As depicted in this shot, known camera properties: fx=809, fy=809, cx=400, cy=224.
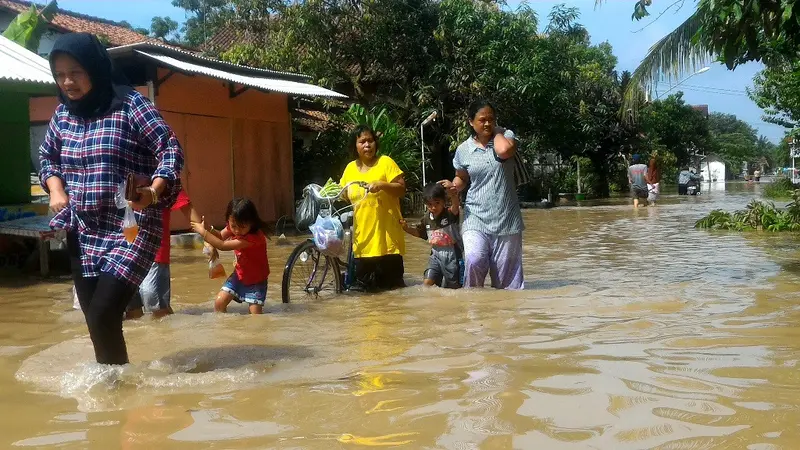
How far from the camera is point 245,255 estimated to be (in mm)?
5926

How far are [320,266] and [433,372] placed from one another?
2.95 meters

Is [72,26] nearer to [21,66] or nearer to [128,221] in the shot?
[21,66]

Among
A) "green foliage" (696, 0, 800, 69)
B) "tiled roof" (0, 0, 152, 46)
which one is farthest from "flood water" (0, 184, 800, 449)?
"tiled roof" (0, 0, 152, 46)

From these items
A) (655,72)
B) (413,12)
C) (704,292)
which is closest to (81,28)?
(413,12)

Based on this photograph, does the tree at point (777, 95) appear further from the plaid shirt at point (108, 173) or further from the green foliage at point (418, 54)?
the plaid shirt at point (108, 173)

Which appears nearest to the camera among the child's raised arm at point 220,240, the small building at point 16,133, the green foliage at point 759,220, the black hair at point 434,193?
the child's raised arm at point 220,240

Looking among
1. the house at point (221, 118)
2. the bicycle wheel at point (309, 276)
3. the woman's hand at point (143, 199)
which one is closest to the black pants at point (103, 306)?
the woman's hand at point (143, 199)

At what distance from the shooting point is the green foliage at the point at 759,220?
13.3 meters

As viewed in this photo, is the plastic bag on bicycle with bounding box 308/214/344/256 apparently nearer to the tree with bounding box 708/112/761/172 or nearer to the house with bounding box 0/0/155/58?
the house with bounding box 0/0/155/58

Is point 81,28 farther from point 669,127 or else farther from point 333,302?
point 669,127

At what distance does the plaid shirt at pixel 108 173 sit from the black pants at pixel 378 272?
326cm

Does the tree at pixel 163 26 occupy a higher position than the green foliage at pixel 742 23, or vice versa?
the tree at pixel 163 26

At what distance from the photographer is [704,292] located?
661 centimetres

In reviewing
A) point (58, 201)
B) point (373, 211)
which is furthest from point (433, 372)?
point (373, 211)
